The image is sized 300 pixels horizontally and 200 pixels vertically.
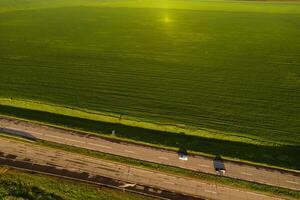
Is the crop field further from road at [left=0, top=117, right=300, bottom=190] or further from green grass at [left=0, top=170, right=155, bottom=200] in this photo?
green grass at [left=0, top=170, right=155, bottom=200]

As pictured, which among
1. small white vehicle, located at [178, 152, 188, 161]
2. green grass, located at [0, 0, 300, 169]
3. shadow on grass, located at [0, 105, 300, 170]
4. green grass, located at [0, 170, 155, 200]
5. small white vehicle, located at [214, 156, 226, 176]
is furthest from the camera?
green grass, located at [0, 0, 300, 169]

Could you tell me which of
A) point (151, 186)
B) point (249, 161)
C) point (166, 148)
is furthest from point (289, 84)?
point (151, 186)

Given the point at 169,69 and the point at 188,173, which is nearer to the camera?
the point at 188,173

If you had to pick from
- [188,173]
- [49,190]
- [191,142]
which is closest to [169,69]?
[191,142]

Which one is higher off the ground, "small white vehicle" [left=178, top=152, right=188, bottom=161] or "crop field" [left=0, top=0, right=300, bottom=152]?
"crop field" [left=0, top=0, right=300, bottom=152]

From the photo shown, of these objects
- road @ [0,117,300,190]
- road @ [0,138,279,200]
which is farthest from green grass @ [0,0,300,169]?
road @ [0,138,279,200]

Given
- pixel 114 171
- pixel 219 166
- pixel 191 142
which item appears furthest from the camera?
pixel 191 142

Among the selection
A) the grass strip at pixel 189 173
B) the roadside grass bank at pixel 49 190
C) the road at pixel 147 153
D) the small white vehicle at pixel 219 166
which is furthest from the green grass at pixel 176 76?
the roadside grass bank at pixel 49 190

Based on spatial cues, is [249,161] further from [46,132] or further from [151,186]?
[46,132]

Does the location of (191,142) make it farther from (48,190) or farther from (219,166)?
(48,190)
